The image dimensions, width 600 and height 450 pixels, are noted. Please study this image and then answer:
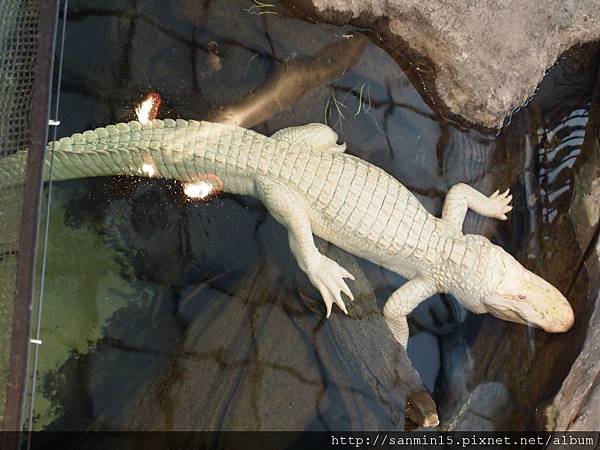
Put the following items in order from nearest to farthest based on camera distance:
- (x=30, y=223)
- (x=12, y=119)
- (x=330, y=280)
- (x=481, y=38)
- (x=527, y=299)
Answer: (x=30, y=223), (x=12, y=119), (x=527, y=299), (x=330, y=280), (x=481, y=38)

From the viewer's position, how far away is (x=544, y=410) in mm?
2234

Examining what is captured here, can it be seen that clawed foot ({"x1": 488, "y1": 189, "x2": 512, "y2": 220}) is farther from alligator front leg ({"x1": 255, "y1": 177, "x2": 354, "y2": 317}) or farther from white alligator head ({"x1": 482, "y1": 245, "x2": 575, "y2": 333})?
alligator front leg ({"x1": 255, "y1": 177, "x2": 354, "y2": 317})

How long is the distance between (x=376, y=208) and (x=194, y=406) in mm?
1162

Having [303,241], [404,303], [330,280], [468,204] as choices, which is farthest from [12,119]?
[468,204]

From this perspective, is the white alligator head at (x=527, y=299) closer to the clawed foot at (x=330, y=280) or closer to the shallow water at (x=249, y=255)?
the shallow water at (x=249, y=255)

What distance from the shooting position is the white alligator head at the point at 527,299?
2309 millimetres

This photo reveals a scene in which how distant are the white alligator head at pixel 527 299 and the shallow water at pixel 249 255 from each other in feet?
0.40

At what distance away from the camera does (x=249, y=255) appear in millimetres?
2627

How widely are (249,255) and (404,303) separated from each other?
0.74 metres

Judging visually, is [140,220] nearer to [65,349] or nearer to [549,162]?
[65,349]

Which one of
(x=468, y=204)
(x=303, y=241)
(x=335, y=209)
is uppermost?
(x=468, y=204)

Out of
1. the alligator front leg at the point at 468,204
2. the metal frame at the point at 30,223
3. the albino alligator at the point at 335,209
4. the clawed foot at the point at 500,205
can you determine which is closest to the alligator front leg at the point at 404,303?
the albino alligator at the point at 335,209

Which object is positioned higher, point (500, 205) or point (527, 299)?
point (500, 205)

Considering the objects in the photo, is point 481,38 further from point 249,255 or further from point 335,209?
point 249,255
